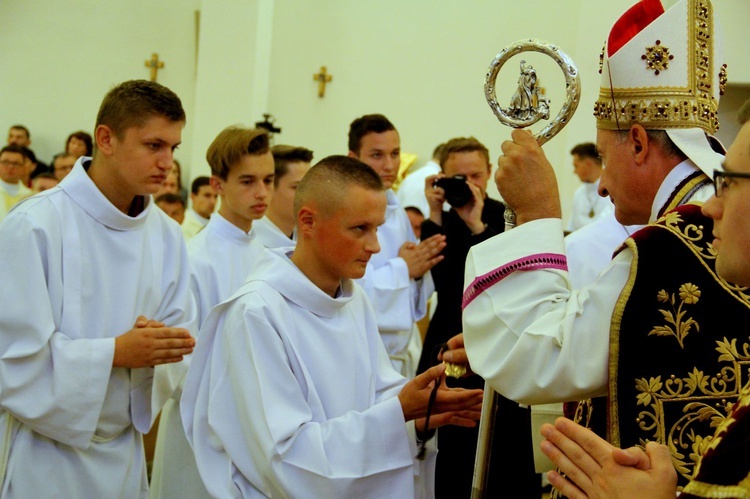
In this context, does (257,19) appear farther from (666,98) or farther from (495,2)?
(666,98)

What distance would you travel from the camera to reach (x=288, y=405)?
2.87 meters

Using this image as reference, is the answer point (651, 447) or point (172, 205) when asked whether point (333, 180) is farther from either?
point (172, 205)

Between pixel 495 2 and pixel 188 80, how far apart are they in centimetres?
478

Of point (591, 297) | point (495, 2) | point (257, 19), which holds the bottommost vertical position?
point (591, 297)

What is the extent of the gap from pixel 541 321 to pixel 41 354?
1983 millimetres

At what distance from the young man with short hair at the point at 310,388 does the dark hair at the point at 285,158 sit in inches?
72.5

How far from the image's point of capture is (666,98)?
2492 mm

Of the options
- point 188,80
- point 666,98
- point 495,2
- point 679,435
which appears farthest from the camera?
point 188,80

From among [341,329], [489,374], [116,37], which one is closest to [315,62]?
[116,37]

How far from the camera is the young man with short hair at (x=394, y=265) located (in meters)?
5.11

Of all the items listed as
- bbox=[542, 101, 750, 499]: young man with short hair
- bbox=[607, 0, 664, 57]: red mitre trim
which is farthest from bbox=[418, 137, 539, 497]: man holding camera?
bbox=[542, 101, 750, 499]: young man with short hair

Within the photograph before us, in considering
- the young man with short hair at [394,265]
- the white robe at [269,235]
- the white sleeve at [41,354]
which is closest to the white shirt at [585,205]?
the young man with short hair at [394,265]

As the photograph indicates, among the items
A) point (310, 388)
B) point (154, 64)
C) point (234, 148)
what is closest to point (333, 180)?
point (310, 388)

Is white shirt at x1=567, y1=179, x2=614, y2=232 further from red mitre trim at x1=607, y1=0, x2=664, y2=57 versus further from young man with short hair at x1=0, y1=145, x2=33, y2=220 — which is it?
red mitre trim at x1=607, y1=0, x2=664, y2=57
